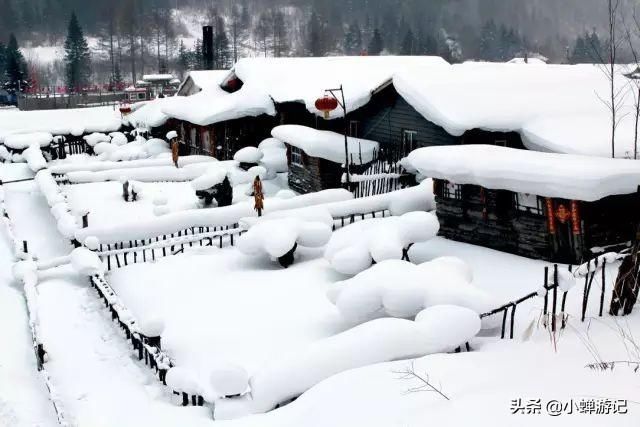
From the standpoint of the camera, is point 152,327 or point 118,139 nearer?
point 152,327

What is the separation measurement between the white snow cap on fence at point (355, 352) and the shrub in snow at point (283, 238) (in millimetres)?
5169

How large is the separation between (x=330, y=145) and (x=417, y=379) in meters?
14.2

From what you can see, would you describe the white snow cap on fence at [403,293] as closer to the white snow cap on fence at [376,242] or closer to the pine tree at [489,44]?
the white snow cap on fence at [376,242]

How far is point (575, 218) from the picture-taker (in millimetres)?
12422

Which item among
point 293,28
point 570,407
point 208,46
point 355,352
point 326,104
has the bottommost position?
point 355,352

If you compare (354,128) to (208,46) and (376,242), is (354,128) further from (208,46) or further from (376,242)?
(208,46)

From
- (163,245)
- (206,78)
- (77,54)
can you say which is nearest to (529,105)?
(163,245)

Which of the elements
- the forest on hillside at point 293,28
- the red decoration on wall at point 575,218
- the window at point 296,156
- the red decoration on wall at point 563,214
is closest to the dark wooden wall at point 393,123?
the window at point 296,156

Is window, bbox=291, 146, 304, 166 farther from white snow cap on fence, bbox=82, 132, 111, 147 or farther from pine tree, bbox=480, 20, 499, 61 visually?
pine tree, bbox=480, 20, 499, 61

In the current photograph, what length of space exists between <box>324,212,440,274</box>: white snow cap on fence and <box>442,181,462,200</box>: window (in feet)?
6.06

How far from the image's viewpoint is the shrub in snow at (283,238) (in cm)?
1405

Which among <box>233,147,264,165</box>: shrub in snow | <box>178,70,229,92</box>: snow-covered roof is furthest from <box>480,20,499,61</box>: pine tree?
<box>233,147,264,165</box>: shrub in snow

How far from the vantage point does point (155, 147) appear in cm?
3372

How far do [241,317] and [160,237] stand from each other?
20.7 ft
